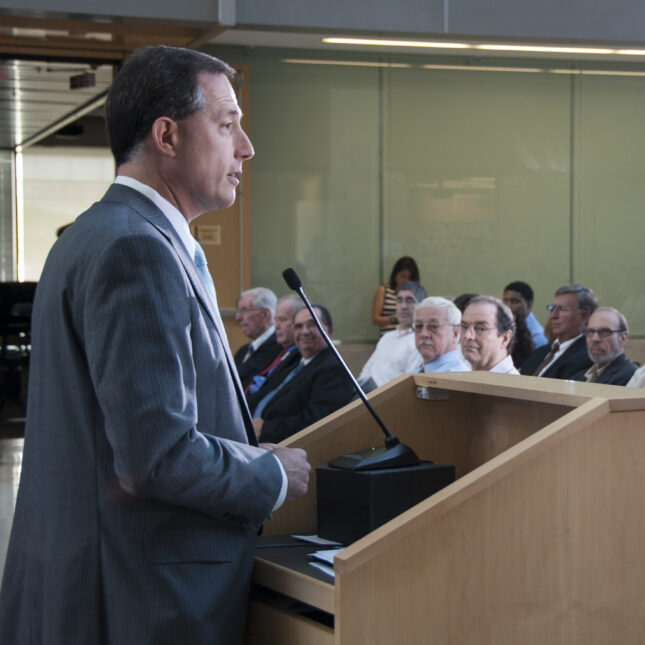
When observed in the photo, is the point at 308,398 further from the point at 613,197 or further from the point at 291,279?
the point at 613,197

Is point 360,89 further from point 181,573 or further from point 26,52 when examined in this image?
point 181,573

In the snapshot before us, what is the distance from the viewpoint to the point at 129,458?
128 centimetres

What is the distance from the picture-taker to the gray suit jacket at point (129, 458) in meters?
1.29

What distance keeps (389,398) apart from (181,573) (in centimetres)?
77

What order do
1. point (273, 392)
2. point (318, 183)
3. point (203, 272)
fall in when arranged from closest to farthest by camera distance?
point (203, 272) → point (273, 392) → point (318, 183)

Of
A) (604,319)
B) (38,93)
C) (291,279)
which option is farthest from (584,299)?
(38,93)

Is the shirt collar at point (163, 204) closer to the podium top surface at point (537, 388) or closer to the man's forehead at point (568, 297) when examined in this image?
the podium top surface at point (537, 388)

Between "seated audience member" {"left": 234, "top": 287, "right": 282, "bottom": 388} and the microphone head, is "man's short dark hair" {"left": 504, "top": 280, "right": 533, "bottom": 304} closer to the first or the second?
"seated audience member" {"left": 234, "top": 287, "right": 282, "bottom": 388}

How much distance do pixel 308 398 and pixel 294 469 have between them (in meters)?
3.50

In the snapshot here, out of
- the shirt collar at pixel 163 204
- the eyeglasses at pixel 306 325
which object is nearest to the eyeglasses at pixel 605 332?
the eyeglasses at pixel 306 325

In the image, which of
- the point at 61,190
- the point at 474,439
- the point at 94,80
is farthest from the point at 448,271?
Result: the point at 61,190

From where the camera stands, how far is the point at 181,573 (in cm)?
136

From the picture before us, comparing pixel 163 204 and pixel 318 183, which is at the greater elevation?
pixel 318 183

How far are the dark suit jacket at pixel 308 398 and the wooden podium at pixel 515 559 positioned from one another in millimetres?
3113
